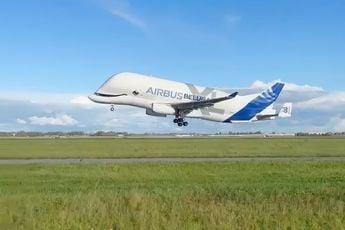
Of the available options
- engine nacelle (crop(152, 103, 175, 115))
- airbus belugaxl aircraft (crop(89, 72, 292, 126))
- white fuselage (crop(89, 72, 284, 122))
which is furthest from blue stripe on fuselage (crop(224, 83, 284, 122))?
engine nacelle (crop(152, 103, 175, 115))

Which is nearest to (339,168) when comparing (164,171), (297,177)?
(297,177)

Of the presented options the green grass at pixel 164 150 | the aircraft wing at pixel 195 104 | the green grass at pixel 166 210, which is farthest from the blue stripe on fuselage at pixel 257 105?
the green grass at pixel 166 210

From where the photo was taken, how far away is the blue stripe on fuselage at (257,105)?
4416 cm

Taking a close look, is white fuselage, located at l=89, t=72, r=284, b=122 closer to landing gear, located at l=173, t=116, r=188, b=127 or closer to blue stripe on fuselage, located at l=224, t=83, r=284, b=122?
blue stripe on fuselage, located at l=224, t=83, r=284, b=122

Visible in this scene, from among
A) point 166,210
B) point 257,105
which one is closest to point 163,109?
point 257,105

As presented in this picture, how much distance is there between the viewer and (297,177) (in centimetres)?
2522

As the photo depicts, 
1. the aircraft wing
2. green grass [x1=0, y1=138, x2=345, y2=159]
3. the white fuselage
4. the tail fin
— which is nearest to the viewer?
the white fuselage

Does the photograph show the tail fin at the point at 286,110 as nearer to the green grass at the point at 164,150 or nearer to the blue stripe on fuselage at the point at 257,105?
the blue stripe on fuselage at the point at 257,105

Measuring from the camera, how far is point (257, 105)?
150 feet

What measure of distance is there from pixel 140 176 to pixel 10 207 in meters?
13.1

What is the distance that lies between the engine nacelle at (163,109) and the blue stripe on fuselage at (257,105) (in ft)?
16.5

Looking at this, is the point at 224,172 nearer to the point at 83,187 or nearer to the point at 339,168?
the point at 339,168

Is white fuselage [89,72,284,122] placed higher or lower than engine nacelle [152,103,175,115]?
higher

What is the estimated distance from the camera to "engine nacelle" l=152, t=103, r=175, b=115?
4041cm
